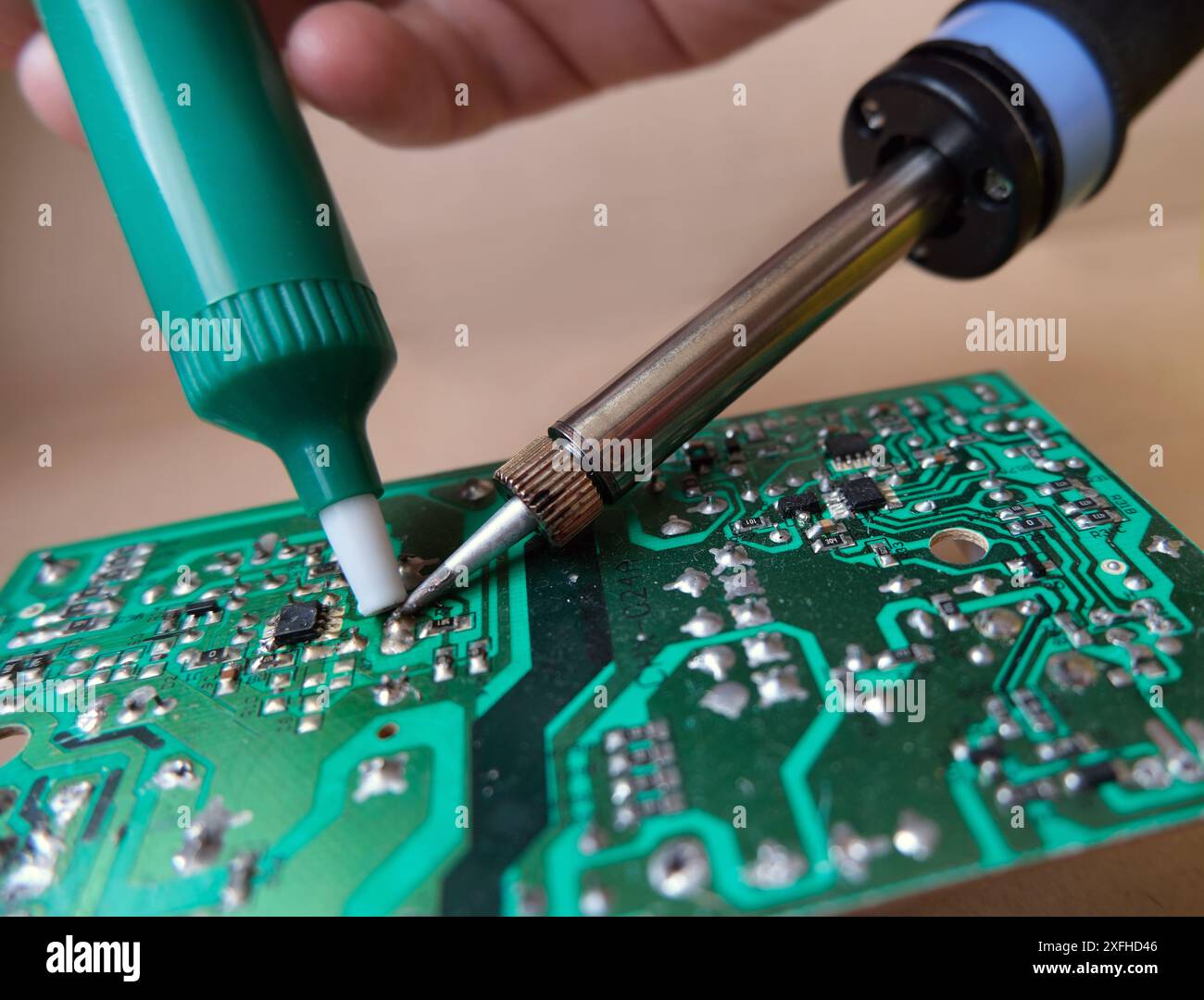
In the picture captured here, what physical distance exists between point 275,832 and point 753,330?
4.02ft

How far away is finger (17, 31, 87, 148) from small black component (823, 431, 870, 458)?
201 centimetres

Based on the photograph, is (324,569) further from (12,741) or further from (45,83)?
(45,83)

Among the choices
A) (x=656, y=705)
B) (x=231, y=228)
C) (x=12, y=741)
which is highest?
(x=231, y=228)

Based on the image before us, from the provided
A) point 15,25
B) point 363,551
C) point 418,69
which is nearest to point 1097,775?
point 363,551

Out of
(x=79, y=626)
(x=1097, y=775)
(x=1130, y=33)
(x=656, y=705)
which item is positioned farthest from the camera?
(x=79, y=626)

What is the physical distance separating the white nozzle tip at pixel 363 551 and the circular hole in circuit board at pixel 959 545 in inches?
40.7

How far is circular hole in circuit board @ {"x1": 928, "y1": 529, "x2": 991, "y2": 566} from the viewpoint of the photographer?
1.70 metres

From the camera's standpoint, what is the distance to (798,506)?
71.1 inches

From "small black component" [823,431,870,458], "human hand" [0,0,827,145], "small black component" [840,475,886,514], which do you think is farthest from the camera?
"human hand" [0,0,827,145]

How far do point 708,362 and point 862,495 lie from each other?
42 centimetres

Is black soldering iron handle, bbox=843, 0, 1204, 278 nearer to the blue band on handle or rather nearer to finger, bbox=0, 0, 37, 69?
the blue band on handle

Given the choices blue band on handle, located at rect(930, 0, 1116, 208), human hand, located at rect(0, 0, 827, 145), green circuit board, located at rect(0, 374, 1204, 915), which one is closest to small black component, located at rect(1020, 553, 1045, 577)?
green circuit board, located at rect(0, 374, 1204, 915)

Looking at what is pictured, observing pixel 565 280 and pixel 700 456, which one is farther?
pixel 565 280
